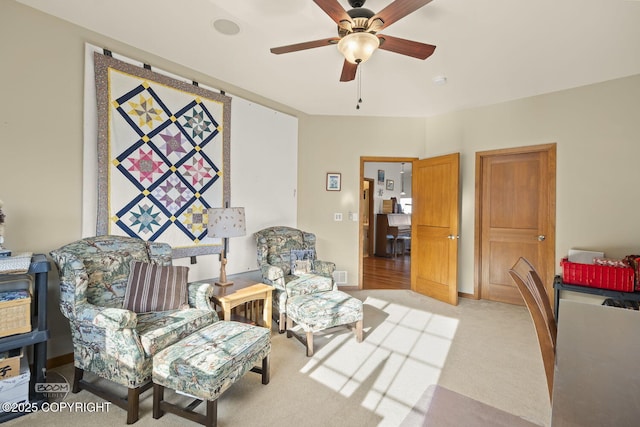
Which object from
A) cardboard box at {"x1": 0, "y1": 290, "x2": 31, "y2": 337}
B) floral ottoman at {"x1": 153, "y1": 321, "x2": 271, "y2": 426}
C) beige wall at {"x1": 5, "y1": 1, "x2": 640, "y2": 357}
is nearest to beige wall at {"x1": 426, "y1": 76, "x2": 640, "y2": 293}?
beige wall at {"x1": 5, "y1": 1, "x2": 640, "y2": 357}

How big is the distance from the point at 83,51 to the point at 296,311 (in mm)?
2779

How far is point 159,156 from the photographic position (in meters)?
2.88

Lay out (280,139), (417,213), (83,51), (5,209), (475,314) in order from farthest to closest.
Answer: (417,213) → (280,139) → (475,314) → (83,51) → (5,209)

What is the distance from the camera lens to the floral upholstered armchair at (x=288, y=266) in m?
3.03

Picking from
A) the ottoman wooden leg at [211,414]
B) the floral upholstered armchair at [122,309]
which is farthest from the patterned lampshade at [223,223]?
the ottoman wooden leg at [211,414]

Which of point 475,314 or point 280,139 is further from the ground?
point 280,139

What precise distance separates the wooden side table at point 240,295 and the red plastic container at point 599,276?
3.10m

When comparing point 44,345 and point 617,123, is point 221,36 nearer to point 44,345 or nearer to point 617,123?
point 44,345

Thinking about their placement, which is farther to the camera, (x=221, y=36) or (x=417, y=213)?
(x=417, y=213)

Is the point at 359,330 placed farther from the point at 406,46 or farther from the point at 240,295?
the point at 406,46

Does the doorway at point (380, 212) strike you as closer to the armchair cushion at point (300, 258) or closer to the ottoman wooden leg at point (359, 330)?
the armchair cushion at point (300, 258)

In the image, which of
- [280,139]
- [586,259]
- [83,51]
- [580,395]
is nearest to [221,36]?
[83,51]

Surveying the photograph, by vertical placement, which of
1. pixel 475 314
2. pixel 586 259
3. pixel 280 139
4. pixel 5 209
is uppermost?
pixel 280 139

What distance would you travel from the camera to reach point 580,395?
702 millimetres
